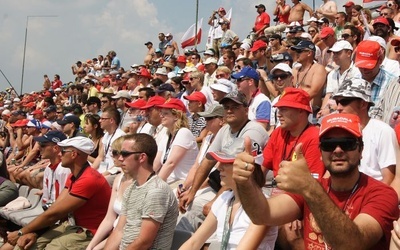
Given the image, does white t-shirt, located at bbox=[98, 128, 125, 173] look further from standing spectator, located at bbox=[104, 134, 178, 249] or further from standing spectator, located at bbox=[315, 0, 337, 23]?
standing spectator, located at bbox=[315, 0, 337, 23]

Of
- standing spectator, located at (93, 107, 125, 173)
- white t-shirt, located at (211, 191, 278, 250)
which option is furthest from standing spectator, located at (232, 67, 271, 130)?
white t-shirt, located at (211, 191, 278, 250)

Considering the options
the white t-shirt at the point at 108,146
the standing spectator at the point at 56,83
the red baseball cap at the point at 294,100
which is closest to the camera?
the red baseball cap at the point at 294,100

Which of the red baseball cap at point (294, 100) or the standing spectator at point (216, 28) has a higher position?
the standing spectator at point (216, 28)

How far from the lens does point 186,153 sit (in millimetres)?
6988

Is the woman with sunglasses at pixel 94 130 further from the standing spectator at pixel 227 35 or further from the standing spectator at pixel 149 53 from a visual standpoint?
the standing spectator at pixel 149 53

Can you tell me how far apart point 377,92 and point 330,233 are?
11.8ft

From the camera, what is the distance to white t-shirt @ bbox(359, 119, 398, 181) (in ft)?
13.7

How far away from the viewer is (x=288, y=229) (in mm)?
4129

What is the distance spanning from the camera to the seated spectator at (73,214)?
6.23 metres

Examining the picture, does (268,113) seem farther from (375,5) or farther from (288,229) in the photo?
(375,5)

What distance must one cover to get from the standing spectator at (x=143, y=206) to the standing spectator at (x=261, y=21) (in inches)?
452

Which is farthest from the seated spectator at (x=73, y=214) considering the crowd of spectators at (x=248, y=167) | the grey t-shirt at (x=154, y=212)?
the grey t-shirt at (x=154, y=212)

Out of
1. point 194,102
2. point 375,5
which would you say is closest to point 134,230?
point 194,102

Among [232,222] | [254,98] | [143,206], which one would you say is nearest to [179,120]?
[254,98]
